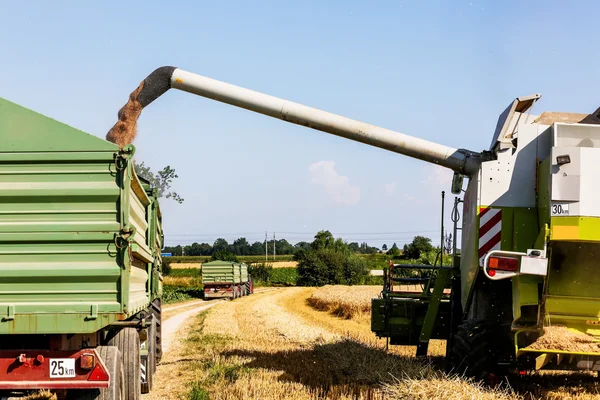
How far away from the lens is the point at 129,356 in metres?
7.56

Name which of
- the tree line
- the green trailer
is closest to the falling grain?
the green trailer

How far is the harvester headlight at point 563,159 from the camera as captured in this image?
6.84m

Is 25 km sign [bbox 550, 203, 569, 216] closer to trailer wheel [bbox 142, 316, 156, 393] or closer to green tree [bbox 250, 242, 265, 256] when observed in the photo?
trailer wheel [bbox 142, 316, 156, 393]

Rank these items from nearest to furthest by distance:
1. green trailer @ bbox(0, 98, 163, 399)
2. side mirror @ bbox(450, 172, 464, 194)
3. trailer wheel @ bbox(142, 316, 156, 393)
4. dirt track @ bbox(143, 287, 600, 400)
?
green trailer @ bbox(0, 98, 163, 399) < dirt track @ bbox(143, 287, 600, 400) < trailer wheel @ bbox(142, 316, 156, 393) < side mirror @ bbox(450, 172, 464, 194)

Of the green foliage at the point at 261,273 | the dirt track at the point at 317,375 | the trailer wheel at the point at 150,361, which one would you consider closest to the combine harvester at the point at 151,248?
the trailer wheel at the point at 150,361

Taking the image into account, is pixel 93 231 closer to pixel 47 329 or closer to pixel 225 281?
pixel 47 329

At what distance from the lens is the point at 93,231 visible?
238 inches

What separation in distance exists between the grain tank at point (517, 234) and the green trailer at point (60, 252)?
3.68 meters

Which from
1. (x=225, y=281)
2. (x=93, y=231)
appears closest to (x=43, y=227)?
(x=93, y=231)

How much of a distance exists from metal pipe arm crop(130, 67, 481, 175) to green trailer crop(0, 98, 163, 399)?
408cm

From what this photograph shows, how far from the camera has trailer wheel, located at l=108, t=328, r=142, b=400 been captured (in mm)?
7504

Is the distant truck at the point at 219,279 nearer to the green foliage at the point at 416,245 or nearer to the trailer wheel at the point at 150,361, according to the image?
the green foliage at the point at 416,245

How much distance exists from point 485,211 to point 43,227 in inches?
184

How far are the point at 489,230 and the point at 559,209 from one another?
1260 mm
